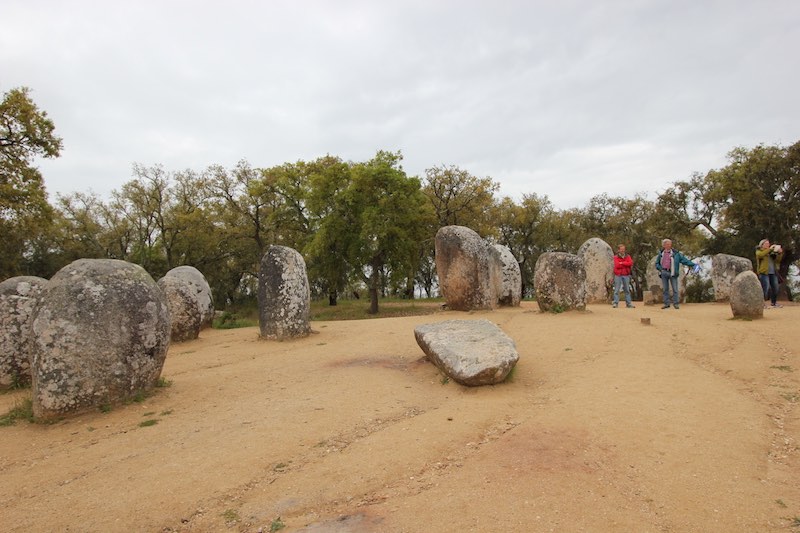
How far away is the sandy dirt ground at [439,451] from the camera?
3.62 meters

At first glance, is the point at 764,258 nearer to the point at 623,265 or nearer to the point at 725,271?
the point at 623,265

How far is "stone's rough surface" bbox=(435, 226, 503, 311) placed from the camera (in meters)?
14.1

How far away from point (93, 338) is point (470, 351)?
5017 mm

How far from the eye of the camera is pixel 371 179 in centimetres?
2098

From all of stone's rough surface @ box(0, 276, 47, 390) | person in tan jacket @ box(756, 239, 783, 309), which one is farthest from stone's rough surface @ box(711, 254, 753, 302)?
stone's rough surface @ box(0, 276, 47, 390)

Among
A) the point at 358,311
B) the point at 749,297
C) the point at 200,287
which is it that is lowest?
the point at 358,311

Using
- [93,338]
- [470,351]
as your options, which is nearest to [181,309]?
[93,338]

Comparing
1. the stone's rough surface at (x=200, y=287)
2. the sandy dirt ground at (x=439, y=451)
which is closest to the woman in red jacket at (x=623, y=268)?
the sandy dirt ground at (x=439, y=451)

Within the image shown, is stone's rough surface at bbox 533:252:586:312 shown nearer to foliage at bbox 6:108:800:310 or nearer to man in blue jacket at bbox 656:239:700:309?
man in blue jacket at bbox 656:239:700:309

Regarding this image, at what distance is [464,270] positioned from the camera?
558 inches

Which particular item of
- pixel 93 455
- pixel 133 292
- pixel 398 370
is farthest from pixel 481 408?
pixel 133 292

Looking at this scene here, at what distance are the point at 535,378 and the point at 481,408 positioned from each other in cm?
160

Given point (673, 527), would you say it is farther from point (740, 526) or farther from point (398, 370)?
point (398, 370)

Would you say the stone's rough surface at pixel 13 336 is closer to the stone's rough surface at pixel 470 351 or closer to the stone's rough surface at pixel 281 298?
the stone's rough surface at pixel 281 298
